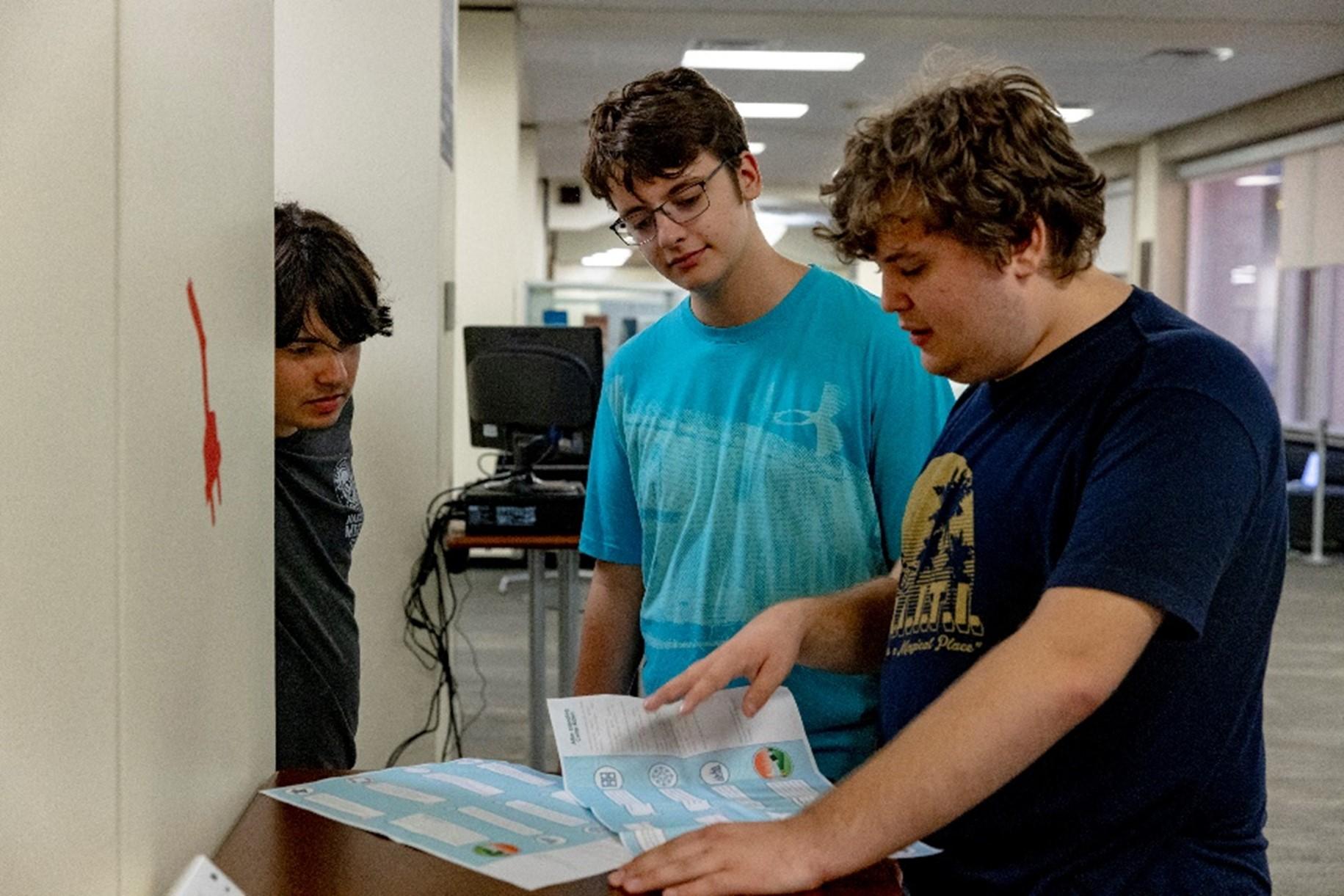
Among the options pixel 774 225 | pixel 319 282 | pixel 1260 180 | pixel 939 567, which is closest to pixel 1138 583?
pixel 939 567

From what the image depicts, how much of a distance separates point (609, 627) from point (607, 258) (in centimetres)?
1833

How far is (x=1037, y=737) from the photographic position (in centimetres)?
97

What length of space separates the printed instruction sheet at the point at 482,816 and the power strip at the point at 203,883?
0.19 metres

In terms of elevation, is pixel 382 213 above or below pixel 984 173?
above

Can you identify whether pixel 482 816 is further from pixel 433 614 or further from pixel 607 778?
pixel 433 614

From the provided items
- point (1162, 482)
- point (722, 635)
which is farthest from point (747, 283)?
point (1162, 482)

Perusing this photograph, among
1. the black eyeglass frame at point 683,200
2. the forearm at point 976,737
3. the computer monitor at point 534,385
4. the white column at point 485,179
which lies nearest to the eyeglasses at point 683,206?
the black eyeglass frame at point 683,200

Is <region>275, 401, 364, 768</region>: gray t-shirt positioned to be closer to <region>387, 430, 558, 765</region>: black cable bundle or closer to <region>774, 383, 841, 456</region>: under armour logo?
<region>774, 383, 841, 456</region>: under armour logo

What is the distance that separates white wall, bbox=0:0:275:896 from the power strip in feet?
0.10

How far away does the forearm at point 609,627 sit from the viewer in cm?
175

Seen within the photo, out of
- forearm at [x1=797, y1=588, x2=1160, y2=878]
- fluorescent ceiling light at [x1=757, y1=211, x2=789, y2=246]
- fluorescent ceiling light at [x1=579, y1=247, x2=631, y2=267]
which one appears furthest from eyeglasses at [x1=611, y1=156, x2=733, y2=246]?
fluorescent ceiling light at [x1=579, y1=247, x2=631, y2=267]

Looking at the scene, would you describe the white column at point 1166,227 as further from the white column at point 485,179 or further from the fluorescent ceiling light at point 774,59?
the white column at point 485,179

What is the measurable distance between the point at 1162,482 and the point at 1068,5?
6.24 m

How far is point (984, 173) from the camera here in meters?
1.07
